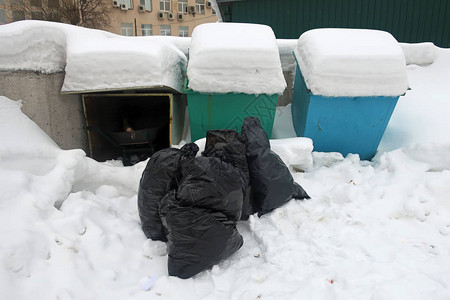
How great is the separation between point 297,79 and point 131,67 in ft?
5.92

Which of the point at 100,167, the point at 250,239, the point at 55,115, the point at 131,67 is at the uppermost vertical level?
the point at 131,67

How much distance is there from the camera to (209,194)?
181 cm

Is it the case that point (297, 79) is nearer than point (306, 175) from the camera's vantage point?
No

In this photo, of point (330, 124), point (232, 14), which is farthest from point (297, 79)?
point (232, 14)

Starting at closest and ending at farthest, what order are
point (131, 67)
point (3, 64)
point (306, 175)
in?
point (3, 64)
point (131, 67)
point (306, 175)

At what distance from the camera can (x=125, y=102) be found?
3.77 metres

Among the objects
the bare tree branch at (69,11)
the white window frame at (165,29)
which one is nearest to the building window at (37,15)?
the bare tree branch at (69,11)

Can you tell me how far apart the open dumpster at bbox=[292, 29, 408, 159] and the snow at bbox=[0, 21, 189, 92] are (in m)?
1.39

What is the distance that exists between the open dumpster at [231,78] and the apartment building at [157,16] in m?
20.1

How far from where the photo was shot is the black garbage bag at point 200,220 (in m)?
1.76

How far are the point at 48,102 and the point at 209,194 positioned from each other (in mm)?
1753

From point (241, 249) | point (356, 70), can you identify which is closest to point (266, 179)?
point (241, 249)

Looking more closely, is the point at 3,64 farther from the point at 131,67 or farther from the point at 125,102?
the point at 125,102

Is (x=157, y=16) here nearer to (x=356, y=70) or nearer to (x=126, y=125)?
(x=126, y=125)
